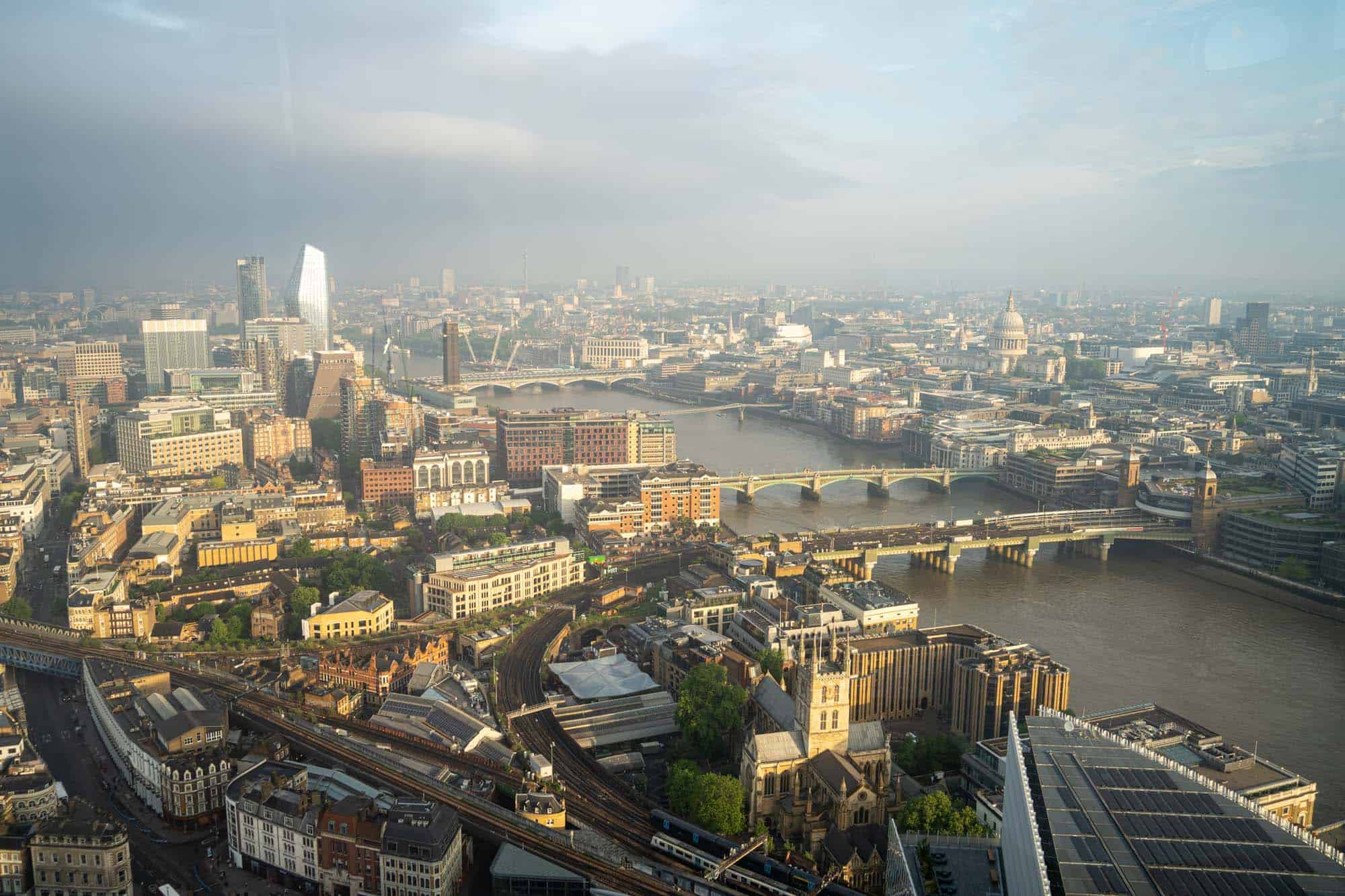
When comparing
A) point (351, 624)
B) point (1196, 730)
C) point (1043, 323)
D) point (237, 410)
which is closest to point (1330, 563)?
point (1196, 730)

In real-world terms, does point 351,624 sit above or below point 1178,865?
below

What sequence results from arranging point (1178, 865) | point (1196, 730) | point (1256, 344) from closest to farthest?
point (1178, 865) < point (1196, 730) < point (1256, 344)

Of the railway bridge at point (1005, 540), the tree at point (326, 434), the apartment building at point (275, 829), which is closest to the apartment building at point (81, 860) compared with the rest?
the apartment building at point (275, 829)

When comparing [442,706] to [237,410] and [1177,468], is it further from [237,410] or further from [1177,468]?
[237,410]

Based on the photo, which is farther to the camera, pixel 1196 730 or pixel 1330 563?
pixel 1330 563

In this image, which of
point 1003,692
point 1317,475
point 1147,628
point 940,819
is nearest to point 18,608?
point 940,819

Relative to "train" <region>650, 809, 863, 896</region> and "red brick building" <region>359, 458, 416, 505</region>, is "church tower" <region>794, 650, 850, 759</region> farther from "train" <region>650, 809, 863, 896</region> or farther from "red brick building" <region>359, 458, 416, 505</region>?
"red brick building" <region>359, 458, 416, 505</region>
